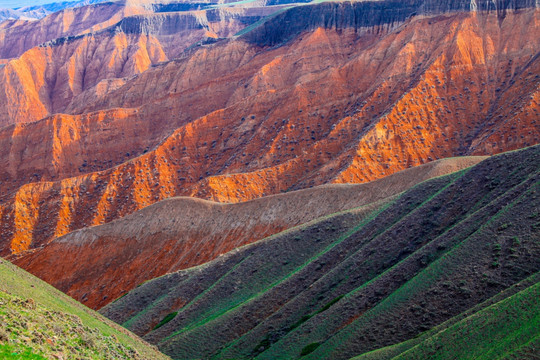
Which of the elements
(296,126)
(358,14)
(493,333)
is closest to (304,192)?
(296,126)

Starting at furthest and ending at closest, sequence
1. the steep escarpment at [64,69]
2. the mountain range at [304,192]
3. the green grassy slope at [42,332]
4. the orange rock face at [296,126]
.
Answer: the steep escarpment at [64,69]
the orange rock face at [296,126]
the mountain range at [304,192]
the green grassy slope at [42,332]

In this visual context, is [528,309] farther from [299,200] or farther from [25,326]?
[299,200]

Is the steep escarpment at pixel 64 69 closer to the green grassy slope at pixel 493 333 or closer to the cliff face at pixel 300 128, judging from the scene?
the cliff face at pixel 300 128

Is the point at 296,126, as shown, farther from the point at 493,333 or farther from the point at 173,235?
the point at 493,333

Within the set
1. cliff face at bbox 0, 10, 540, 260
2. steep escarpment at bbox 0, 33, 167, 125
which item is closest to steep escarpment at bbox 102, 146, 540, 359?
cliff face at bbox 0, 10, 540, 260

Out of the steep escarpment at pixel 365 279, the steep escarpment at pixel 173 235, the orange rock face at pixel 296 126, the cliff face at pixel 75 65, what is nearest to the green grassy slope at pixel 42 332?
the steep escarpment at pixel 365 279

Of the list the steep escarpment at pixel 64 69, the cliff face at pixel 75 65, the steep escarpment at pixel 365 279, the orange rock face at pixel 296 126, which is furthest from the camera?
the steep escarpment at pixel 64 69

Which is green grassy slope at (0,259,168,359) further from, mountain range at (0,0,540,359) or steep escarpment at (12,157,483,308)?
Answer: steep escarpment at (12,157,483,308)
